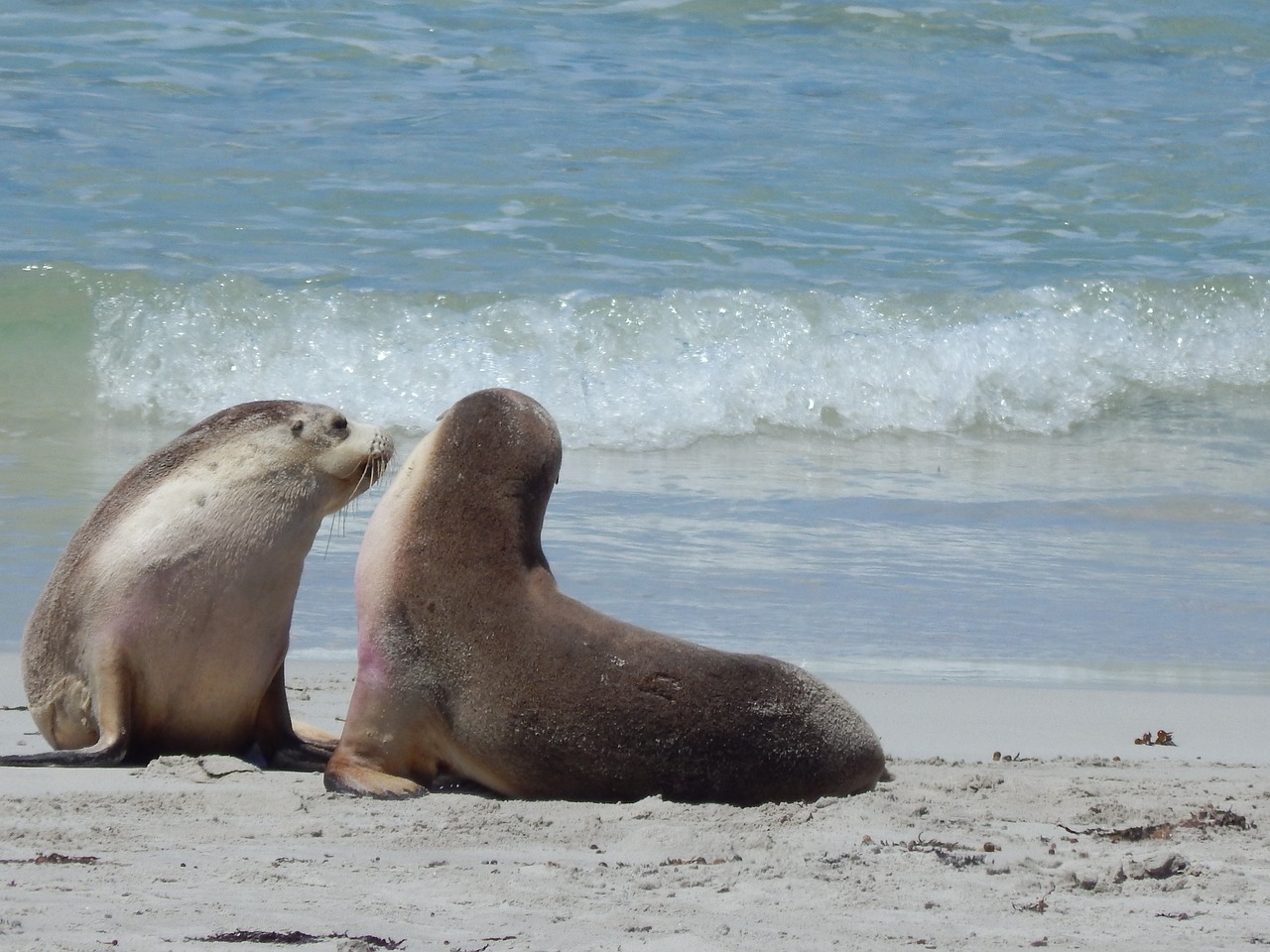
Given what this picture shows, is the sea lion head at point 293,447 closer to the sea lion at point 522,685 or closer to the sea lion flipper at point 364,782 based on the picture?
the sea lion at point 522,685

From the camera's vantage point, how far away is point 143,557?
12.9 ft

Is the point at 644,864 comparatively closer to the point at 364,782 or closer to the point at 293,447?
the point at 364,782

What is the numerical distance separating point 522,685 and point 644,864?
657 millimetres

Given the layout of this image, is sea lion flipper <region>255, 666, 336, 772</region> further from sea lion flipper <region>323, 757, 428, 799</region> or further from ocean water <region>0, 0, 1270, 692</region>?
ocean water <region>0, 0, 1270, 692</region>

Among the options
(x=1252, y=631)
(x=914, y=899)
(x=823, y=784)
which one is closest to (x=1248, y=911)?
(x=914, y=899)

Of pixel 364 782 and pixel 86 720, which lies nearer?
pixel 364 782

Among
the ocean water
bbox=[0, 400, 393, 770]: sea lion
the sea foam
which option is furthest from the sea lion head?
the sea foam

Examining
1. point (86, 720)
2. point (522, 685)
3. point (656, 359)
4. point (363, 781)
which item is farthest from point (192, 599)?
point (656, 359)

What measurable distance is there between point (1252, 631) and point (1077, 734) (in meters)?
1.58

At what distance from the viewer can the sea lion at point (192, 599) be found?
3936 millimetres

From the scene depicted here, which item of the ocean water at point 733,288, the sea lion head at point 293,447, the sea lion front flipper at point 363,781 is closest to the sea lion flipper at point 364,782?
the sea lion front flipper at point 363,781

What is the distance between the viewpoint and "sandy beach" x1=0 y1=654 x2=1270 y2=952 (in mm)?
2615

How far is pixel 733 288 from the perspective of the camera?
11836 millimetres

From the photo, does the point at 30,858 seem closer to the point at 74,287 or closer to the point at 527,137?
the point at 74,287
